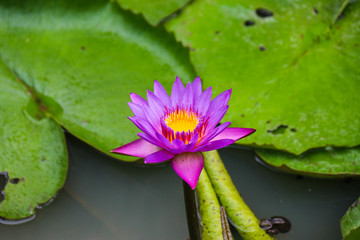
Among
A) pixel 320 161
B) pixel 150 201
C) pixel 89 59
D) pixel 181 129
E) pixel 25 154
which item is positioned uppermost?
pixel 181 129

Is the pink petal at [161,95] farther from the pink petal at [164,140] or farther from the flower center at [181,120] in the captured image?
the pink petal at [164,140]

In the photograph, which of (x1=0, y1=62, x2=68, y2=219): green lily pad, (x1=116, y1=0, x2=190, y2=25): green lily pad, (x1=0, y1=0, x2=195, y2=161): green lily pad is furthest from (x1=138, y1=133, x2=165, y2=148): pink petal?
(x1=116, y1=0, x2=190, y2=25): green lily pad

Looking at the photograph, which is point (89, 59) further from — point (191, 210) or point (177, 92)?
point (191, 210)

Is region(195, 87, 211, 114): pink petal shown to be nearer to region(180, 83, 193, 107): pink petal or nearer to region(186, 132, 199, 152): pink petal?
region(180, 83, 193, 107): pink petal

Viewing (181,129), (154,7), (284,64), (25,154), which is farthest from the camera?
(154,7)

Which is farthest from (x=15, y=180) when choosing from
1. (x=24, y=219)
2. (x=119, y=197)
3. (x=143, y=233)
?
(x=143, y=233)

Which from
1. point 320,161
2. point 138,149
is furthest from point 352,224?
point 138,149

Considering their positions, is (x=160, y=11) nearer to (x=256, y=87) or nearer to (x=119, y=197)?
(x=256, y=87)
